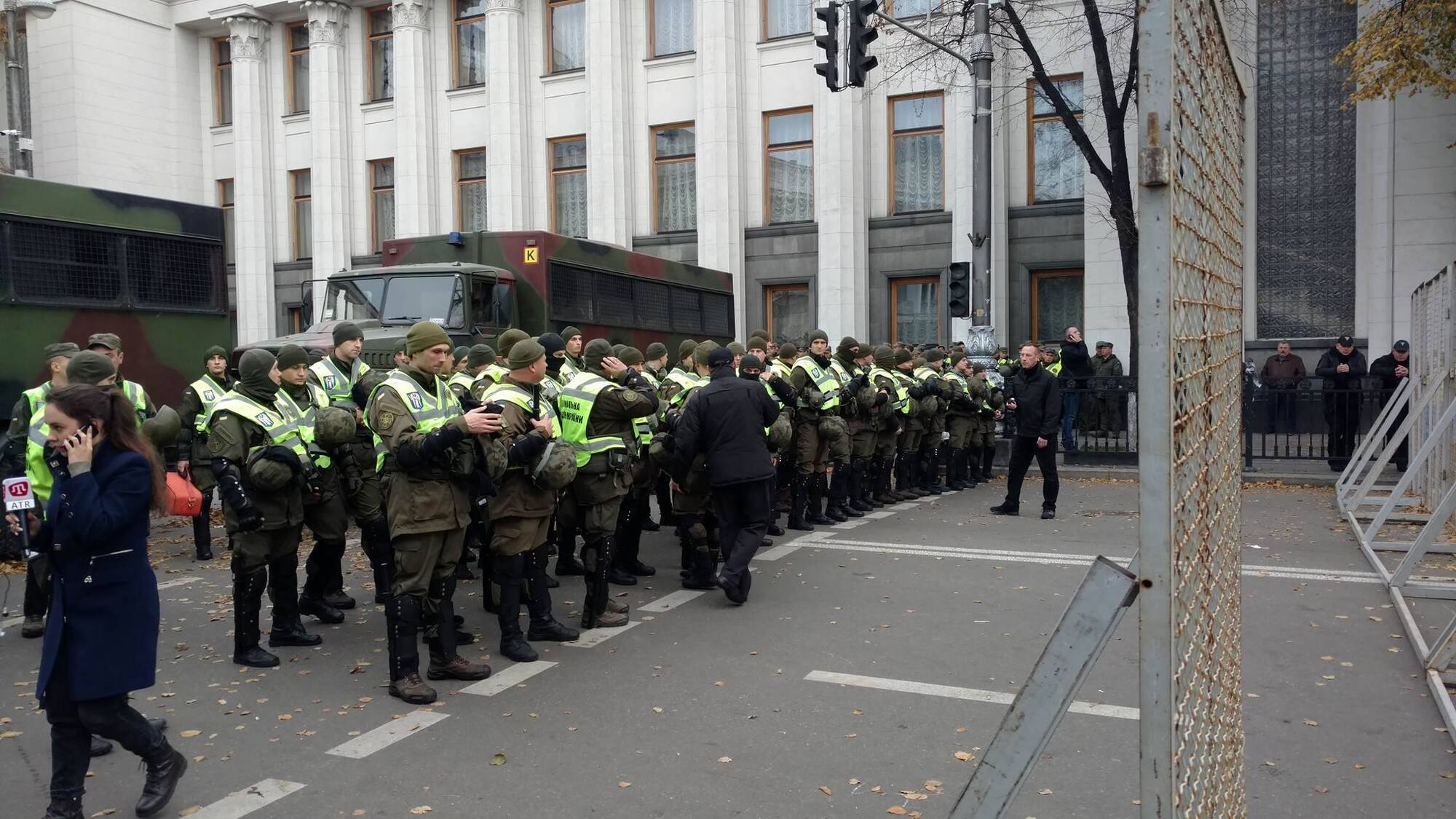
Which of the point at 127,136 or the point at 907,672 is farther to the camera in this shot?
the point at 127,136

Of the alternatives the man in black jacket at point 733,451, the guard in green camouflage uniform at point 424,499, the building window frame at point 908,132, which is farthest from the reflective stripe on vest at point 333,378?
the building window frame at point 908,132

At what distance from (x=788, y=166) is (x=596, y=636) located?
835 inches

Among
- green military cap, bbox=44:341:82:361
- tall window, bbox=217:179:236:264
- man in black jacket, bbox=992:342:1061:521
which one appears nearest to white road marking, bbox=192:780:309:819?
green military cap, bbox=44:341:82:361

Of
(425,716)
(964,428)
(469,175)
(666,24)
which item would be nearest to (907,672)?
(425,716)

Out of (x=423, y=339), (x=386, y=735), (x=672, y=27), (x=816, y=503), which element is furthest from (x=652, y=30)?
(x=386, y=735)

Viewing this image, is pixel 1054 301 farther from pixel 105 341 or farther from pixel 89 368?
pixel 89 368

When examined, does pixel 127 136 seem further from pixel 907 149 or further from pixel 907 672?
pixel 907 672

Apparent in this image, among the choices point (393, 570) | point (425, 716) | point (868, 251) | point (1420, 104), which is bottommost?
point (425, 716)

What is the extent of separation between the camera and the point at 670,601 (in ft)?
27.2

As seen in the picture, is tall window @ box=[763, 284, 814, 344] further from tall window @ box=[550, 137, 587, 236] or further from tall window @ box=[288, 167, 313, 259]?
tall window @ box=[288, 167, 313, 259]

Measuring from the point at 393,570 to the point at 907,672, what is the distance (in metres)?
3.09

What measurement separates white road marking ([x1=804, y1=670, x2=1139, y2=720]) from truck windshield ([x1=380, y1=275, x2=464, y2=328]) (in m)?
10.1

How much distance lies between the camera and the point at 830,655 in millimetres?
6652

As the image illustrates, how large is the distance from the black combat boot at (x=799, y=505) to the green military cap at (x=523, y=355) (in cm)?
516
